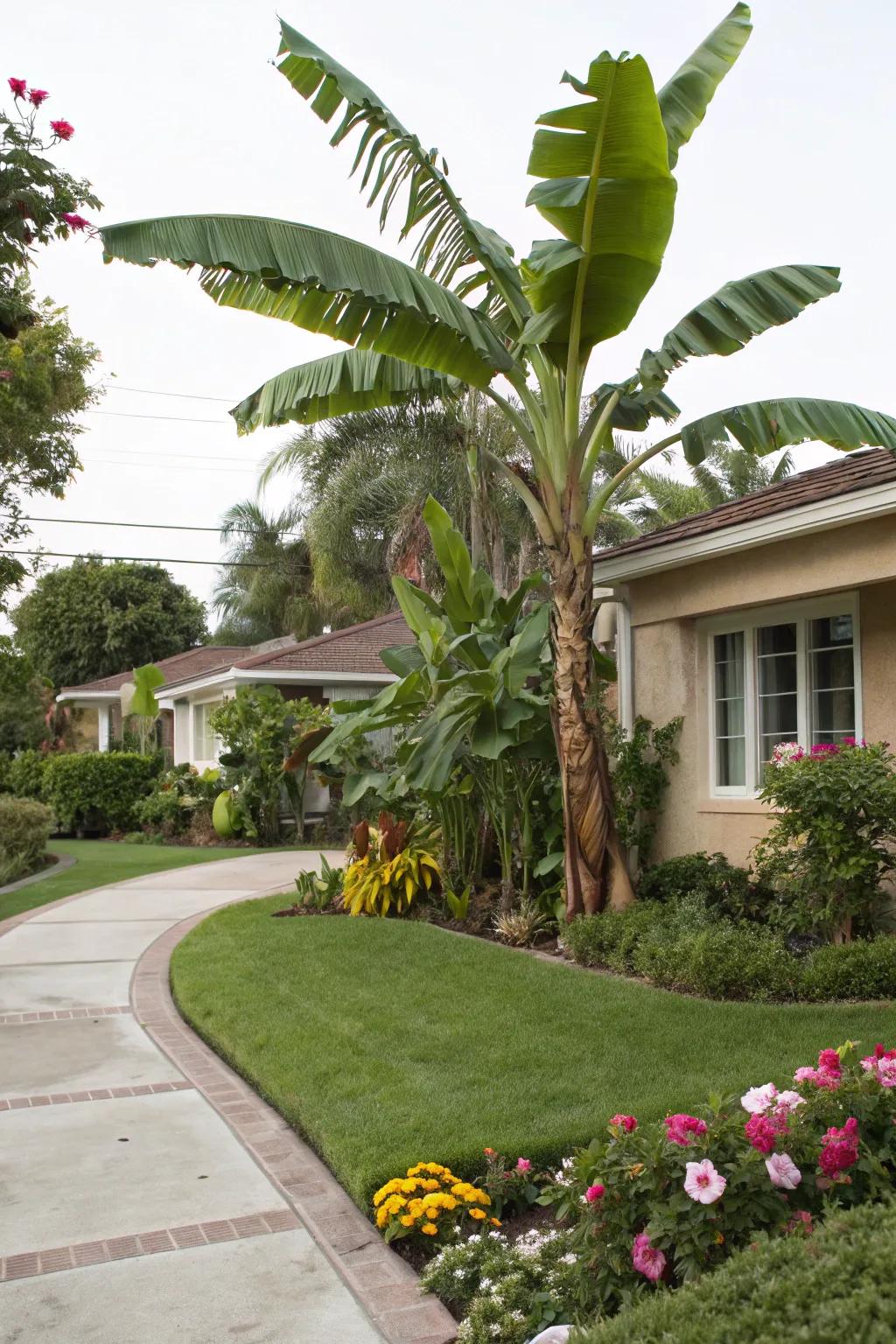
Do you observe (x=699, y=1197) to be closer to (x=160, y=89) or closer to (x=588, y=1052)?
(x=588, y=1052)

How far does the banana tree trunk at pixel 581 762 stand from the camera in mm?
9125

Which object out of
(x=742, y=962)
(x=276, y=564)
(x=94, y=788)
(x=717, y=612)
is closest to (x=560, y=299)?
(x=717, y=612)

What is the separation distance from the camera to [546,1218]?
4.63 m

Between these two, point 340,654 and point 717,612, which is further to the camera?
point 340,654

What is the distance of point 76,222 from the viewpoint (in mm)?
6695

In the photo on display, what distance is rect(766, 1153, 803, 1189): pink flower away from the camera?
343 cm

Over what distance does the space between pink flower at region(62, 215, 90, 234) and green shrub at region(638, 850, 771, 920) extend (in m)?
6.32

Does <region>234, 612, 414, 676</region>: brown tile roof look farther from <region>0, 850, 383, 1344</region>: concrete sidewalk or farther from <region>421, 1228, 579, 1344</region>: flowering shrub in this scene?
<region>421, 1228, 579, 1344</region>: flowering shrub

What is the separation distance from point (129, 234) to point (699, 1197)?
6.37 metres

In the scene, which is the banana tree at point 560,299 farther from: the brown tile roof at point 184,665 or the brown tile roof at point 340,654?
the brown tile roof at point 184,665

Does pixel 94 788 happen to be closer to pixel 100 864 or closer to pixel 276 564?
pixel 100 864

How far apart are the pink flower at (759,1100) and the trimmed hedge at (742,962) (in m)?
3.72

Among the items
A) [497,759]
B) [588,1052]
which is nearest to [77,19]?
[497,759]

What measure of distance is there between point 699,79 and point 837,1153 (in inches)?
311
